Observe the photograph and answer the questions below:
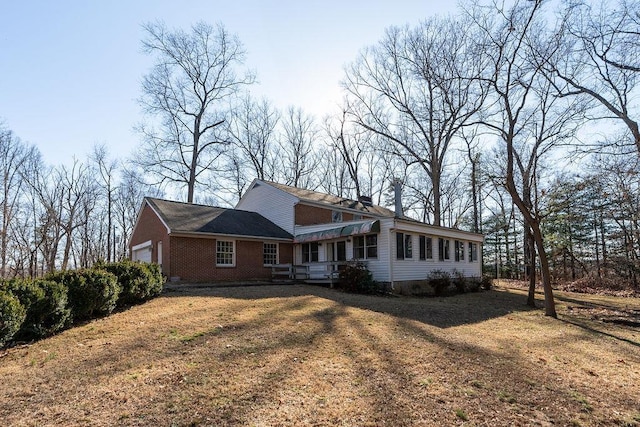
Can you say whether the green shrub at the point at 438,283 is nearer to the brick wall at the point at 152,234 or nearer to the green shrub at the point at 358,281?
the green shrub at the point at 358,281

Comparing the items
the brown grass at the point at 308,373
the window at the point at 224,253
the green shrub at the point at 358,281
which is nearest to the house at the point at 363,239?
the green shrub at the point at 358,281

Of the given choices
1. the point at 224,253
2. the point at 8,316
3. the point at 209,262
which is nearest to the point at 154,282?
the point at 8,316

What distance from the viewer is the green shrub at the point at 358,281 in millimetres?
16719

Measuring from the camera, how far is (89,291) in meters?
8.88

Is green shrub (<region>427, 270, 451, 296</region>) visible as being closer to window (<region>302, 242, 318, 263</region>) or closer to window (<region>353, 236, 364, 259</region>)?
window (<region>353, 236, 364, 259</region>)

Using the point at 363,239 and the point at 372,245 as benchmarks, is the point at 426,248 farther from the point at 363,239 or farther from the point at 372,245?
the point at 363,239

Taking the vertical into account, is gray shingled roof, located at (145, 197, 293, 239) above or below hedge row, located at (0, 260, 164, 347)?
above

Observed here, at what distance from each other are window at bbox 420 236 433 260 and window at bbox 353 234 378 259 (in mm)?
3159

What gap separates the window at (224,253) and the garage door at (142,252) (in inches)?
161

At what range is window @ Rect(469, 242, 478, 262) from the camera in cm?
2516

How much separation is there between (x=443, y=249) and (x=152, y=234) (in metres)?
16.4

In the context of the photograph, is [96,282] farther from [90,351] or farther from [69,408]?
[69,408]

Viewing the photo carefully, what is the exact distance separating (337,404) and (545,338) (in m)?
7.32

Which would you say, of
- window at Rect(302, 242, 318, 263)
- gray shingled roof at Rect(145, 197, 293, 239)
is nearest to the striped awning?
window at Rect(302, 242, 318, 263)
